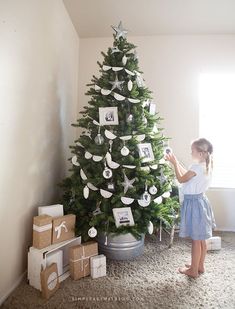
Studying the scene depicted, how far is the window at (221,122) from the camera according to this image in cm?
305

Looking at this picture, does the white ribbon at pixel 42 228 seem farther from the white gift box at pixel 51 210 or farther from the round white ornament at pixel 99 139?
the round white ornament at pixel 99 139

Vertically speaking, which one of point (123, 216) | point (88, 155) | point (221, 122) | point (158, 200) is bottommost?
point (123, 216)

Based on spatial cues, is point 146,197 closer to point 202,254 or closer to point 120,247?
point 120,247

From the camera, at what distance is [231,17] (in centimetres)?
265

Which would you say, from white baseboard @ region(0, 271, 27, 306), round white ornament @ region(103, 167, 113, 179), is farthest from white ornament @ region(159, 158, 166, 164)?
white baseboard @ region(0, 271, 27, 306)

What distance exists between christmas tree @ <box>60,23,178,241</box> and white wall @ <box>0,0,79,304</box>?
0.33m

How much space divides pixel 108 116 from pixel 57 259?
3.87 feet

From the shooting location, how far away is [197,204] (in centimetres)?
184

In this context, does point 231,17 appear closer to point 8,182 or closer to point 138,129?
point 138,129

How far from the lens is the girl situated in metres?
1.82

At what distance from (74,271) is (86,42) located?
107 inches

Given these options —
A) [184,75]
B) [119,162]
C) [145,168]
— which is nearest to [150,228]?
[145,168]

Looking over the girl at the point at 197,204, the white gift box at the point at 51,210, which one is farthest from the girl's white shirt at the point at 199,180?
the white gift box at the point at 51,210

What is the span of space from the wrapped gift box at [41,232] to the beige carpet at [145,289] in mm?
305
